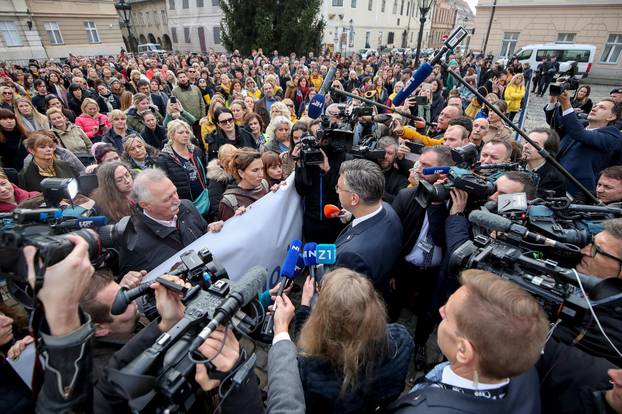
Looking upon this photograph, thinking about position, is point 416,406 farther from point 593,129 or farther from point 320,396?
point 593,129

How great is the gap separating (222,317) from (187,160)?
355cm

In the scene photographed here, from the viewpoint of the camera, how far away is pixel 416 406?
4.47 ft

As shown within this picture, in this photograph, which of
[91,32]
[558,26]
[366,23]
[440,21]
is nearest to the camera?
[558,26]

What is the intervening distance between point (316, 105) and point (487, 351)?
11.4ft

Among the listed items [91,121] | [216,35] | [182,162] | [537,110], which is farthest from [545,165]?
[216,35]

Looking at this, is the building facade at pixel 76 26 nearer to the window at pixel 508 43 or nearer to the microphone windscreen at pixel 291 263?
the microphone windscreen at pixel 291 263

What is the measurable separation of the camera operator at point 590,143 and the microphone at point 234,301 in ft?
14.8

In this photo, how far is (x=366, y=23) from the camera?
4000cm

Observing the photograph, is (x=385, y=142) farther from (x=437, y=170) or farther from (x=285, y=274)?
(x=285, y=274)

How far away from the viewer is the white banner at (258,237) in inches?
112

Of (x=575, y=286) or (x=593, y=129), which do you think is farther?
(x=593, y=129)

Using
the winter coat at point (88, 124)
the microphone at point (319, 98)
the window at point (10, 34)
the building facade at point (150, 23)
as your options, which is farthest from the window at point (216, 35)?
the microphone at point (319, 98)

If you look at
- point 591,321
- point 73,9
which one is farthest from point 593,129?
point 73,9

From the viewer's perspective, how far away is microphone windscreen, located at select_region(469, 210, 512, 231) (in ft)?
5.92
